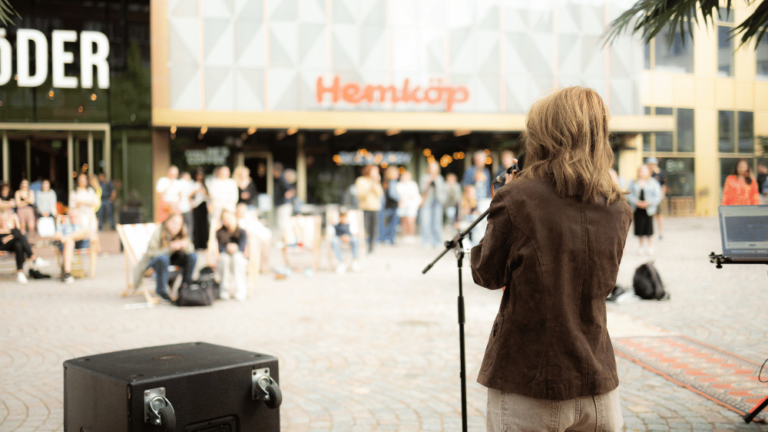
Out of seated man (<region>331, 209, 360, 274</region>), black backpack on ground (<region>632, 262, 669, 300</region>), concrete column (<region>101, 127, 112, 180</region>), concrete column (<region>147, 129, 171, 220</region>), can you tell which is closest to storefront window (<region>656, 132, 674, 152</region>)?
seated man (<region>331, 209, 360, 274</region>)

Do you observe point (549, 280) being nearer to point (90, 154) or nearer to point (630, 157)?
point (90, 154)

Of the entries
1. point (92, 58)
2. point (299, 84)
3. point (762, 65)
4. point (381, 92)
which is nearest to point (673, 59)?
point (762, 65)

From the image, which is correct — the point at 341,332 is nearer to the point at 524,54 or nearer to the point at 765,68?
the point at 524,54

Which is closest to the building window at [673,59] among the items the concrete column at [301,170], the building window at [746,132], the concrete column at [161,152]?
the building window at [746,132]

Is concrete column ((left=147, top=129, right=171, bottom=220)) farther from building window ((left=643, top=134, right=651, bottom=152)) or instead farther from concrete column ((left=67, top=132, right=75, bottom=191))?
building window ((left=643, top=134, right=651, bottom=152))

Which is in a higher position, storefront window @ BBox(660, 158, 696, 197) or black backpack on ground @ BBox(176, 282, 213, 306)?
storefront window @ BBox(660, 158, 696, 197)

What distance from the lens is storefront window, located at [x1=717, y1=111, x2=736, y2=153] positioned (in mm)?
27297

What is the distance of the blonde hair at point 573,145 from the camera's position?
1944 mm

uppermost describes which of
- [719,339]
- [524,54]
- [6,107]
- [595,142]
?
[524,54]

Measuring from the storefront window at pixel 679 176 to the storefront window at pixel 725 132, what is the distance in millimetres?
1788

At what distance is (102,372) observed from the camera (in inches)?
100

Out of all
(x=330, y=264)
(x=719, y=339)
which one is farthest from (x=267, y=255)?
(x=719, y=339)

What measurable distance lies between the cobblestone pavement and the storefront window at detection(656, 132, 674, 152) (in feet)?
52.0

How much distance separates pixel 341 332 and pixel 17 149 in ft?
46.3
